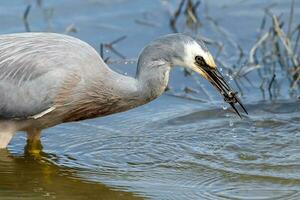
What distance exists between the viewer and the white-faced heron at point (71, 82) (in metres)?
7.45

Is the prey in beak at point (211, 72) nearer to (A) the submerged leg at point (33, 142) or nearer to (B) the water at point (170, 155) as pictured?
(B) the water at point (170, 155)

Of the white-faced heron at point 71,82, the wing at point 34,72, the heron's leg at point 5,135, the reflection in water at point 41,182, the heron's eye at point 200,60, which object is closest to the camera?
the reflection in water at point 41,182

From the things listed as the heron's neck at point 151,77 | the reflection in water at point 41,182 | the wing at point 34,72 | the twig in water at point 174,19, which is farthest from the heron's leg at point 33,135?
the twig in water at point 174,19

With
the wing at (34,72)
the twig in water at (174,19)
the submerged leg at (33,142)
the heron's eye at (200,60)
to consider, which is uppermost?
the twig in water at (174,19)

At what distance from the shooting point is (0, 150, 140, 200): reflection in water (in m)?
7.23

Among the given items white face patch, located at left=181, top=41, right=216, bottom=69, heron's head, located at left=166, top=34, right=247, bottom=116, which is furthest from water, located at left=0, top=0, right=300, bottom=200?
white face patch, located at left=181, top=41, right=216, bottom=69

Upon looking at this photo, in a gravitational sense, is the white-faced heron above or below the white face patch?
below

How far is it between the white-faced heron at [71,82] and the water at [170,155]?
0.39 metres

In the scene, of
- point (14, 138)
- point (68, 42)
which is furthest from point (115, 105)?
point (14, 138)

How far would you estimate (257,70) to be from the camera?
9805 millimetres

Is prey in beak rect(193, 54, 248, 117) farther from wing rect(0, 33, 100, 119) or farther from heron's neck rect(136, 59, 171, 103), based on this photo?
wing rect(0, 33, 100, 119)

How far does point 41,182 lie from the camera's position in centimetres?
752

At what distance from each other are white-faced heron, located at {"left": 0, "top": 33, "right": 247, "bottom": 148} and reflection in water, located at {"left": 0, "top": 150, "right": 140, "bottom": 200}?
260 millimetres

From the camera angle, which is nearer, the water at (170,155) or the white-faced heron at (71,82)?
the water at (170,155)
